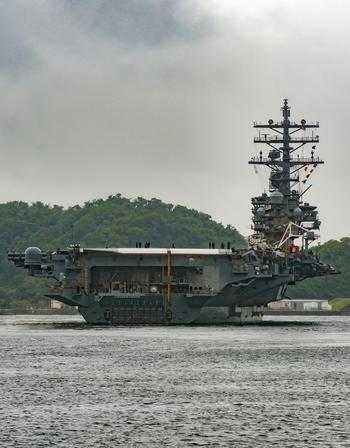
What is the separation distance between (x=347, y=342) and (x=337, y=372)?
25.3 m

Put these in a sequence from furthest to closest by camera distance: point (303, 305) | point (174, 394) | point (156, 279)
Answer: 1. point (303, 305)
2. point (156, 279)
3. point (174, 394)

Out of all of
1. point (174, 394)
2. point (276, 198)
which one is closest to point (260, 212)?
point (276, 198)

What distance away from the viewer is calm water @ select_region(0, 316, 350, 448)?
32.3 metres

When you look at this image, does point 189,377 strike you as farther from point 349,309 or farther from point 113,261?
point 349,309

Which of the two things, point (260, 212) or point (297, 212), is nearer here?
point (297, 212)

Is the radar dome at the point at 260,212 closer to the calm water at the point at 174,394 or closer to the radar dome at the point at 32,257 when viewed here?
the radar dome at the point at 32,257

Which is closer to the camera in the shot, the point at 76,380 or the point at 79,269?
the point at 76,380

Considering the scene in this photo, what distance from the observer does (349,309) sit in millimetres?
191500

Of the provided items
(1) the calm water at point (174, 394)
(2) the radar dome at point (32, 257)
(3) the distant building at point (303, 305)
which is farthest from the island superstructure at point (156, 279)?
(3) the distant building at point (303, 305)

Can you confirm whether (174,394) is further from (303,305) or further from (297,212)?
(303,305)

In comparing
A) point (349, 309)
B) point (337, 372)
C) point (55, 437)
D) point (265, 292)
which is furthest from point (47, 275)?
point (349, 309)

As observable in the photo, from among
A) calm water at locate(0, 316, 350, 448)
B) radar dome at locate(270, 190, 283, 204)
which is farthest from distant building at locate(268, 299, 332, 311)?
calm water at locate(0, 316, 350, 448)

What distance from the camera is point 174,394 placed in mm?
41250

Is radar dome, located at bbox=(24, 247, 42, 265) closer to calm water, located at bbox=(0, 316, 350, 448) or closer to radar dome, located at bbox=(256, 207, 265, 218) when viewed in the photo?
calm water, located at bbox=(0, 316, 350, 448)
